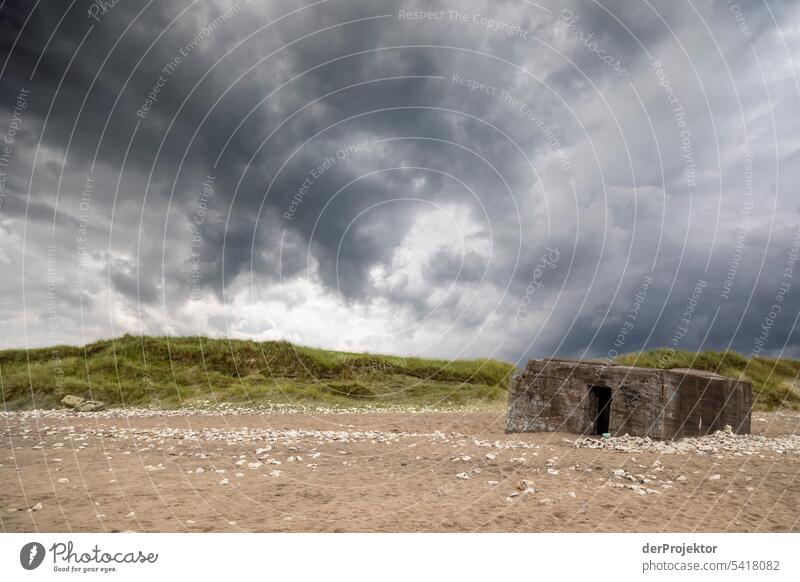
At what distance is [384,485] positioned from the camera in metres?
8.92

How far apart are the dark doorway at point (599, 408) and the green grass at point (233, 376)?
11668 millimetres

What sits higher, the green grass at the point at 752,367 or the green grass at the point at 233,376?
the green grass at the point at 233,376

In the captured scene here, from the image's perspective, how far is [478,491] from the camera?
8.30m

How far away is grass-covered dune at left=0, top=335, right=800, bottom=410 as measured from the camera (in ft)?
86.7

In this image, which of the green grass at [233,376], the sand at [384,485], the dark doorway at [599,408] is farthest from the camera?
the green grass at [233,376]

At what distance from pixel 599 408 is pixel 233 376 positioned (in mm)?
21537

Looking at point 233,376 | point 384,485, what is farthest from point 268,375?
point 384,485

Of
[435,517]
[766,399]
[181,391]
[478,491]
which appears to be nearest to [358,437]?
[478,491]

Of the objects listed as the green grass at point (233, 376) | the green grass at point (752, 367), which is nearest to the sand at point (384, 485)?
the green grass at point (233, 376)

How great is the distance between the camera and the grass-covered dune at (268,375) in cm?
2643
